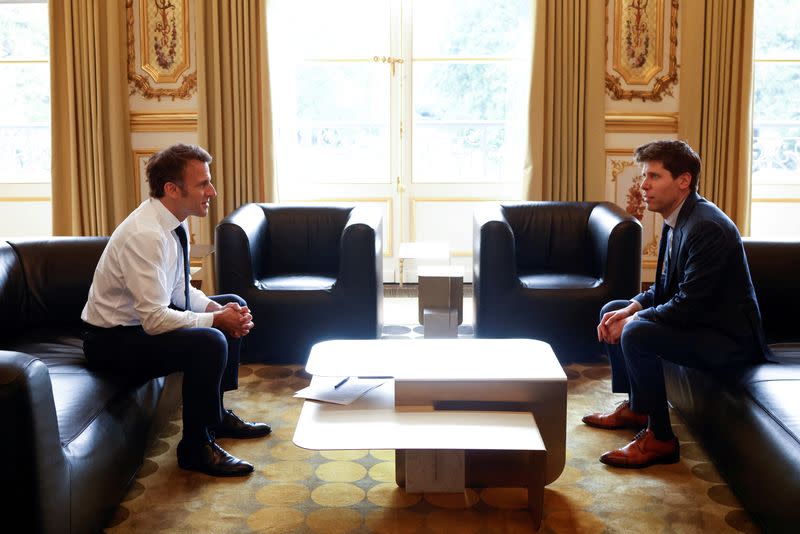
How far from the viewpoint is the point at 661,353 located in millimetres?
2855

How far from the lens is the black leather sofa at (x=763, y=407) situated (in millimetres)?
2295

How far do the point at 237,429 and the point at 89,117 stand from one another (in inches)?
115

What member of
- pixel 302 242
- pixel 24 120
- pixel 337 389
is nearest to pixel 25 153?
pixel 24 120

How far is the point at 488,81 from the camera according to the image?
5.64m

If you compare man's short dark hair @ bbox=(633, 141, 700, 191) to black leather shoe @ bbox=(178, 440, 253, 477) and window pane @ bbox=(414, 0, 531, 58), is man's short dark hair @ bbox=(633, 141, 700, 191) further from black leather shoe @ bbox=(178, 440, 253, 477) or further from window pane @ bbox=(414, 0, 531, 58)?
window pane @ bbox=(414, 0, 531, 58)

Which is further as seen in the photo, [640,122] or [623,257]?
[640,122]

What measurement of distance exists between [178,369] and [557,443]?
1.17 meters

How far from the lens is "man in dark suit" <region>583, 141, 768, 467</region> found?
9.24ft

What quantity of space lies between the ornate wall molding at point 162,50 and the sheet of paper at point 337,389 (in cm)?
315

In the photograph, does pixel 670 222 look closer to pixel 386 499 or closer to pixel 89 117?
pixel 386 499

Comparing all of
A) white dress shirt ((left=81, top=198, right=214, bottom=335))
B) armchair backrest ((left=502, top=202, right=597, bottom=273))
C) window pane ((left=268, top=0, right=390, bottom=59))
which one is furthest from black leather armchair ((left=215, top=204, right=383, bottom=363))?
window pane ((left=268, top=0, right=390, bottom=59))

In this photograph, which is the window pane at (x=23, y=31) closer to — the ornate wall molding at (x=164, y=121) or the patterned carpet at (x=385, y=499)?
the ornate wall molding at (x=164, y=121)

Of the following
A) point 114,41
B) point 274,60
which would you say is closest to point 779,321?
point 274,60

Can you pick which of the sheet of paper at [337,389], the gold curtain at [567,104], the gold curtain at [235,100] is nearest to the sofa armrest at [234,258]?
the sheet of paper at [337,389]
